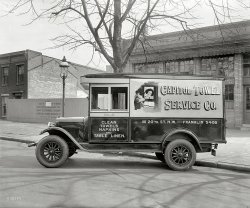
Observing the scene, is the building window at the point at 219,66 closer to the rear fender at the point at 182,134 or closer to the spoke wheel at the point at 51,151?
the rear fender at the point at 182,134

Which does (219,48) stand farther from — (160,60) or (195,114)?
(195,114)

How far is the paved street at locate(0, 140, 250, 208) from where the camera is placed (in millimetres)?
4938

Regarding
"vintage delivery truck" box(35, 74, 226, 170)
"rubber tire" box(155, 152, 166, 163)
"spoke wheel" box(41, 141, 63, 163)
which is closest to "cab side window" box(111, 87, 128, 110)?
"vintage delivery truck" box(35, 74, 226, 170)

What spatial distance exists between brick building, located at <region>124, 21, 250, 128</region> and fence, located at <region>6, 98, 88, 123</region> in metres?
6.30

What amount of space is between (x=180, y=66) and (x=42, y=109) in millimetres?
11037

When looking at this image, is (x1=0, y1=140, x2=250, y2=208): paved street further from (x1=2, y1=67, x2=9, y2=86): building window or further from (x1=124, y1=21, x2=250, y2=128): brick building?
(x1=2, y1=67, x2=9, y2=86): building window

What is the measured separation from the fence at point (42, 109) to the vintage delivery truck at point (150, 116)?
45.6 ft

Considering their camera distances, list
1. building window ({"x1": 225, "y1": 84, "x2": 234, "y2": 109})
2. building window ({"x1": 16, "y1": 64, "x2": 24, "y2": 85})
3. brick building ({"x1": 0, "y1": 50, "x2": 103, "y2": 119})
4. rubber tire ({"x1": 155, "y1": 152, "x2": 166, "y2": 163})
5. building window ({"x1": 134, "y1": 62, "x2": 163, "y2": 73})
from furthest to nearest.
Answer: building window ({"x1": 16, "y1": 64, "x2": 24, "y2": 85}) → brick building ({"x1": 0, "y1": 50, "x2": 103, "y2": 119}) → building window ({"x1": 134, "y1": 62, "x2": 163, "y2": 73}) → building window ({"x1": 225, "y1": 84, "x2": 234, "y2": 109}) → rubber tire ({"x1": 155, "y1": 152, "x2": 166, "y2": 163})

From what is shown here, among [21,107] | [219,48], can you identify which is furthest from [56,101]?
[219,48]

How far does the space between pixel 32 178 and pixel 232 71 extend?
1572 cm

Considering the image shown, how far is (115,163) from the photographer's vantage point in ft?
28.6

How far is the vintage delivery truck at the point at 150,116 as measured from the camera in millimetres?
7895

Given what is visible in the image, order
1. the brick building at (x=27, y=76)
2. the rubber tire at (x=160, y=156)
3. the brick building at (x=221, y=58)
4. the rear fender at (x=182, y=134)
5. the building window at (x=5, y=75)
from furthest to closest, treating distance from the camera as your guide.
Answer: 1. the building window at (x=5, y=75)
2. the brick building at (x=27, y=76)
3. the brick building at (x=221, y=58)
4. the rubber tire at (x=160, y=156)
5. the rear fender at (x=182, y=134)

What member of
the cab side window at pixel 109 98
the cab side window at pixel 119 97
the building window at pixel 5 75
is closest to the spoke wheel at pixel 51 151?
the cab side window at pixel 109 98
